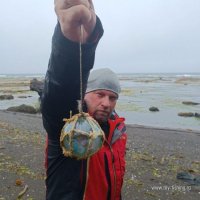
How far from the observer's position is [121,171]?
299cm

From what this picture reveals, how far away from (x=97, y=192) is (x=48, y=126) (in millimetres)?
778

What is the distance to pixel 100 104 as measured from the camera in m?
2.96

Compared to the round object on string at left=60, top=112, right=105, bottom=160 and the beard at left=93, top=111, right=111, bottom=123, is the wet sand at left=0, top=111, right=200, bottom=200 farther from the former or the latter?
the round object on string at left=60, top=112, right=105, bottom=160

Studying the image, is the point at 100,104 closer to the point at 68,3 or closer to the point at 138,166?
the point at 68,3

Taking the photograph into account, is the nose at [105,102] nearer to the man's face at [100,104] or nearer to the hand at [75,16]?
the man's face at [100,104]

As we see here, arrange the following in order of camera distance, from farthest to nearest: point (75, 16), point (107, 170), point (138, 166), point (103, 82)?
point (138, 166), point (103, 82), point (107, 170), point (75, 16)

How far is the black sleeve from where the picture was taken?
2.13 m

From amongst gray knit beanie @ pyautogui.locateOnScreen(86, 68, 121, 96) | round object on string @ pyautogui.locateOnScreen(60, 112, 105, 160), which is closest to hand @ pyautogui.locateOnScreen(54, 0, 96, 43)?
round object on string @ pyautogui.locateOnScreen(60, 112, 105, 160)

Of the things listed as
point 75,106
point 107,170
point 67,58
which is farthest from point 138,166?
point 67,58

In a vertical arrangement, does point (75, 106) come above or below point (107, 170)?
above

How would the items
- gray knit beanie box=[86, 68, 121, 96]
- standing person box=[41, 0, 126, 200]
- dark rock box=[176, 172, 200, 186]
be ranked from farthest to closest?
dark rock box=[176, 172, 200, 186], gray knit beanie box=[86, 68, 121, 96], standing person box=[41, 0, 126, 200]

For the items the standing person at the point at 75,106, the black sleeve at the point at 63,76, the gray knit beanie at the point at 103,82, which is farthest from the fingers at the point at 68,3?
the gray knit beanie at the point at 103,82

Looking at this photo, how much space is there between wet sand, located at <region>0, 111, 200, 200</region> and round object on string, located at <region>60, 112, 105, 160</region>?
529cm

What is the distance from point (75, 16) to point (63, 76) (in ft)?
1.56
